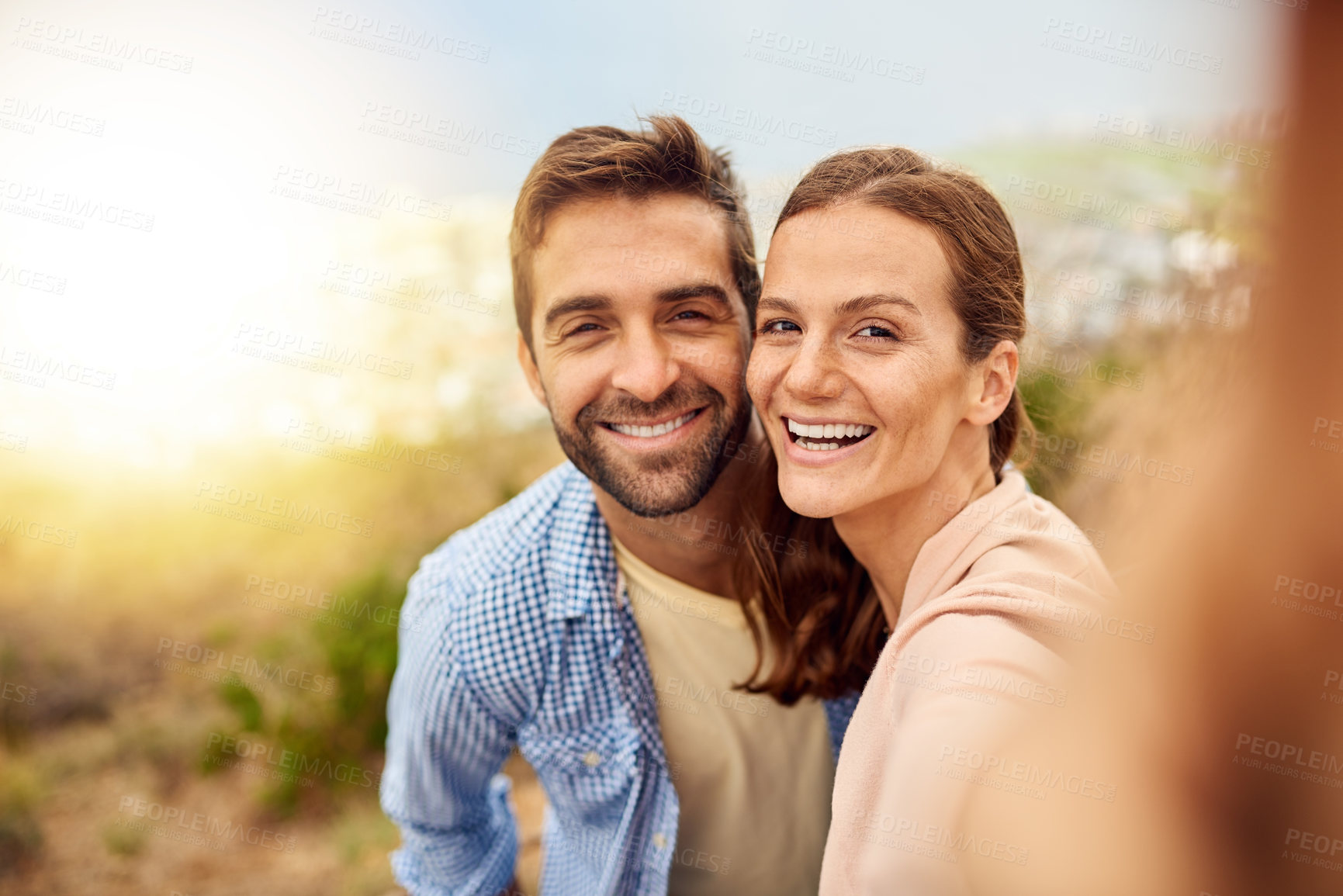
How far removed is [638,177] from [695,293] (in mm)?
302

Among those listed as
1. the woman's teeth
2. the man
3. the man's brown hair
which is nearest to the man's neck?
the man

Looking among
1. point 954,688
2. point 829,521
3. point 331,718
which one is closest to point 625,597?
point 829,521

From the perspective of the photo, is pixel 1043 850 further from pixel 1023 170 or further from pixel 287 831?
pixel 1023 170

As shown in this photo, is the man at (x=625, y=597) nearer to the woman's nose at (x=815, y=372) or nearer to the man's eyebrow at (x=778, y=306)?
the man's eyebrow at (x=778, y=306)

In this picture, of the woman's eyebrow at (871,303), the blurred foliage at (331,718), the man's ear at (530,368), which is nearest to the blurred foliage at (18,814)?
the blurred foliage at (331,718)

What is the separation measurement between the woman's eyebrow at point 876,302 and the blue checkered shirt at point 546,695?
0.98 m

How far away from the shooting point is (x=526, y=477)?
17.8ft

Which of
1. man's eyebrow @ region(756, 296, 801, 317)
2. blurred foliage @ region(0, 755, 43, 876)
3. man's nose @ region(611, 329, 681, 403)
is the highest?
man's eyebrow @ region(756, 296, 801, 317)

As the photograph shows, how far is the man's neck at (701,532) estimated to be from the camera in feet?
7.36

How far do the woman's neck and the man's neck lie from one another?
460 mm

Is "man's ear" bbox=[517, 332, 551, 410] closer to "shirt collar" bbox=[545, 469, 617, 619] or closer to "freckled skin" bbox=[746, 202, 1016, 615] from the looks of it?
"shirt collar" bbox=[545, 469, 617, 619]

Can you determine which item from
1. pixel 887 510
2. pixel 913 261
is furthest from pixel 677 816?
pixel 913 261

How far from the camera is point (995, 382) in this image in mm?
1727

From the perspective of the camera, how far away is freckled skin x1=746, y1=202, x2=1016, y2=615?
1593 millimetres
